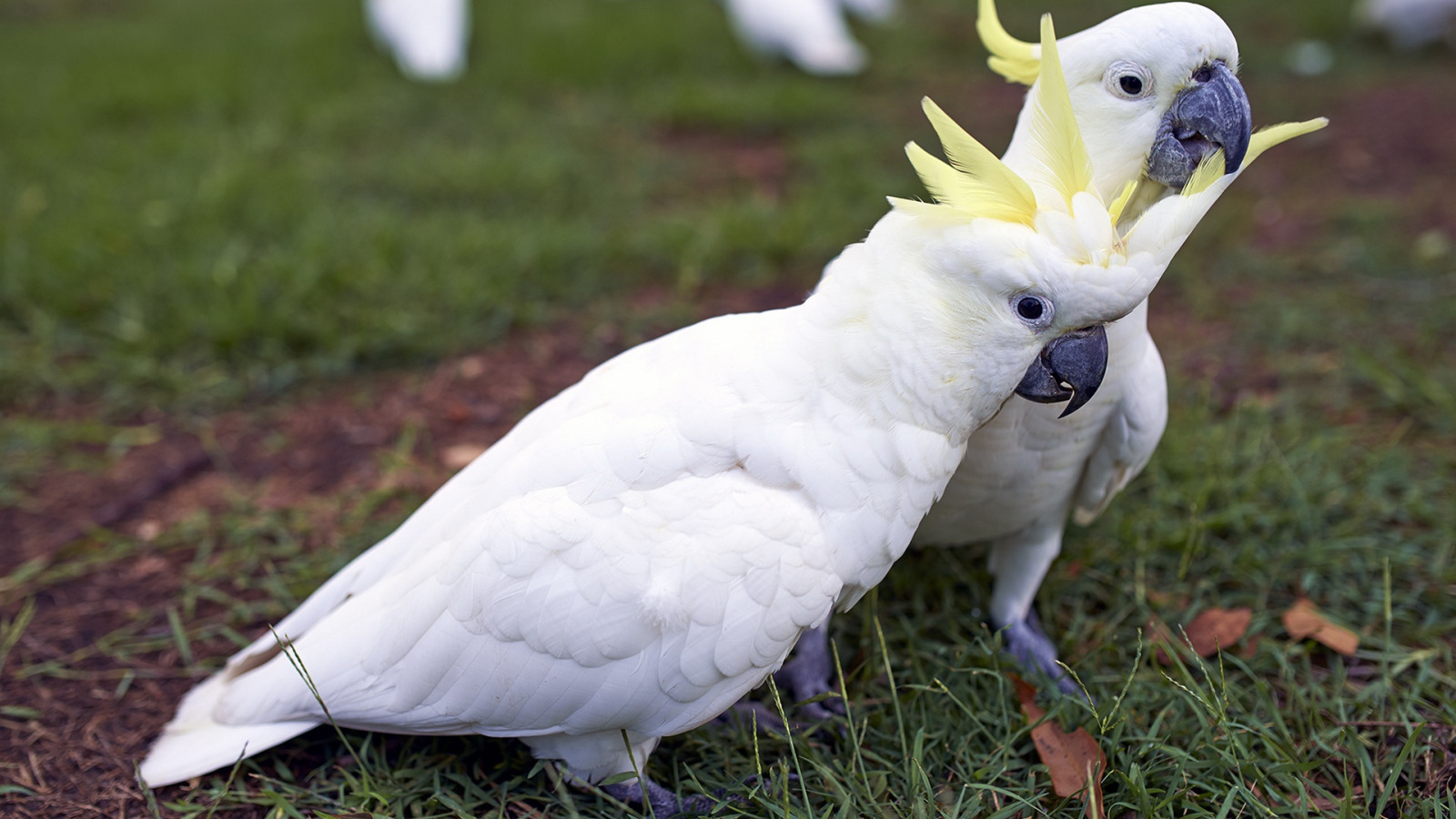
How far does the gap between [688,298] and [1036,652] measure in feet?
6.51

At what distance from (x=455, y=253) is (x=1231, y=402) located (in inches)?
106

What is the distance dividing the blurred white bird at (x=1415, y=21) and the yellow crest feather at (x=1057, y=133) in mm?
6544

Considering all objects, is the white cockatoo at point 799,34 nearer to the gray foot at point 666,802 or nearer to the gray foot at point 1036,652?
the gray foot at point 1036,652

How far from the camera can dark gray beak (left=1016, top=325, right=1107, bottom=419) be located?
60.3 inches

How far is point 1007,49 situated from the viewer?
1.81 meters

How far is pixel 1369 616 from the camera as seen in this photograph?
2.15 metres

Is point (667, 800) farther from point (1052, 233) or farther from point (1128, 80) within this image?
point (1128, 80)

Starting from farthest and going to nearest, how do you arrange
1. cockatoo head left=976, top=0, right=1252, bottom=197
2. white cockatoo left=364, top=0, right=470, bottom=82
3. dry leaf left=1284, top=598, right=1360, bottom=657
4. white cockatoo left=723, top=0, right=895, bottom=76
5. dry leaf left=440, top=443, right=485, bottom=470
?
white cockatoo left=723, top=0, right=895, bottom=76
white cockatoo left=364, top=0, right=470, bottom=82
dry leaf left=440, top=443, right=485, bottom=470
dry leaf left=1284, top=598, right=1360, bottom=657
cockatoo head left=976, top=0, right=1252, bottom=197

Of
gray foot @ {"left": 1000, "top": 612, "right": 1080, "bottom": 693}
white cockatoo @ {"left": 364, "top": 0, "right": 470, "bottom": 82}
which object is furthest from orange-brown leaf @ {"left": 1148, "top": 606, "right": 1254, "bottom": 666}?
white cockatoo @ {"left": 364, "top": 0, "right": 470, "bottom": 82}

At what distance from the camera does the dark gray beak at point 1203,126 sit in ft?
5.47

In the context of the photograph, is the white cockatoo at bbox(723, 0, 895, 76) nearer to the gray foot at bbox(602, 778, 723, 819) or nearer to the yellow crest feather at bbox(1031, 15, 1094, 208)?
the yellow crest feather at bbox(1031, 15, 1094, 208)

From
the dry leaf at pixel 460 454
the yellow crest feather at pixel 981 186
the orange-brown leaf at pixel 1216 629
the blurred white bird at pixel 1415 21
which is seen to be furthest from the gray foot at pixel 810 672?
the blurred white bird at pixel 1415 21

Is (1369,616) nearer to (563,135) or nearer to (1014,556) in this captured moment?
(1014,556)

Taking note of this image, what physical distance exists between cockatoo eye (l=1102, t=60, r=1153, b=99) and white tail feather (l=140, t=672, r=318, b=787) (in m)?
1.82
